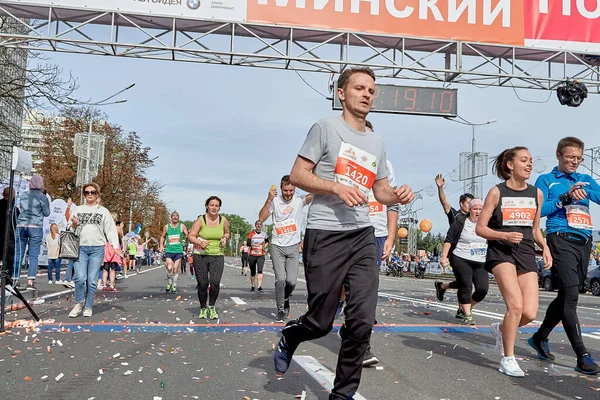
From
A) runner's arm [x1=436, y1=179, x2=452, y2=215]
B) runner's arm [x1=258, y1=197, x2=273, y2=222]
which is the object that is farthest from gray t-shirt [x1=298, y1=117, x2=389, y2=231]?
runner's arm [x1=258, y1=197, x2=273, y2=222]

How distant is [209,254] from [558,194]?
4.85 m

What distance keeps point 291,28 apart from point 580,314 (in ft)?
27.0

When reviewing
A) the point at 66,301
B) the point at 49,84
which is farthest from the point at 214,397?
the point at 49,84

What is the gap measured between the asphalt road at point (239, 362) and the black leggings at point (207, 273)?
1.36 feet

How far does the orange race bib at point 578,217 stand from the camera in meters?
5.24

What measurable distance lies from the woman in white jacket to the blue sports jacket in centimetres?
551

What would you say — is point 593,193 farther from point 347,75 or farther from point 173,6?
point 173,6

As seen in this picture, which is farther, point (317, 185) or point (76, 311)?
point (76, 311)

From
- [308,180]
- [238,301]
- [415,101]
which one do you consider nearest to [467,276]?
[238,301]

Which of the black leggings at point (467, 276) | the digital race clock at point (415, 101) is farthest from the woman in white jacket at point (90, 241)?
the digital race clock at point (415, 101)

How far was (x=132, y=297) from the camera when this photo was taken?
11.9 m

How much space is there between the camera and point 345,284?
3496mm

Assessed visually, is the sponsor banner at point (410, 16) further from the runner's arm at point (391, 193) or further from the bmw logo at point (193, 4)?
the runner's arm at point (391, 193)

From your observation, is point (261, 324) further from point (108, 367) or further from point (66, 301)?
point (66, 301)
